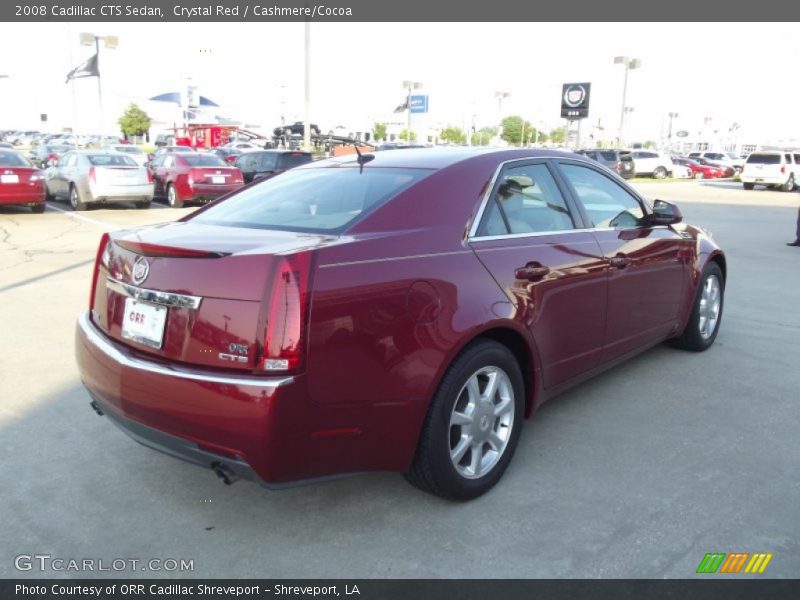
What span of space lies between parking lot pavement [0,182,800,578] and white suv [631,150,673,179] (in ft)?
131

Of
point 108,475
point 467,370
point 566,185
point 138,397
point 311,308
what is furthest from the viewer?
point 566,185

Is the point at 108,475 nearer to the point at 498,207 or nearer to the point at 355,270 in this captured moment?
the point at 355,270

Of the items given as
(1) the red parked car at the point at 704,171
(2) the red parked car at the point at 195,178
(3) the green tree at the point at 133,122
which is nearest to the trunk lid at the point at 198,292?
(2) the red parked car at the point at 195,178

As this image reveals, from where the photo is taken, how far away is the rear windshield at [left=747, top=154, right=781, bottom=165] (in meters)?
30.9

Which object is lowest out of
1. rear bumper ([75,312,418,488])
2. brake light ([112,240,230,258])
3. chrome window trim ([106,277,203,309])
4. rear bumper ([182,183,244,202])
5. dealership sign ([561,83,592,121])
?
rear bumper ([182,183,244,202])

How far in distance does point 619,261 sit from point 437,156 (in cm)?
133

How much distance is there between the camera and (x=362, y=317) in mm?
2688

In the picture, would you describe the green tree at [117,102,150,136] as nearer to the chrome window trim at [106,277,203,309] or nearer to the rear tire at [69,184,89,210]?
the rear tire at [69,184,89,210]

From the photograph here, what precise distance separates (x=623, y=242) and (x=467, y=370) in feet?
5.86

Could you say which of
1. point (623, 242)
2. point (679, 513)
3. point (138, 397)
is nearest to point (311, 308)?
point (138, 397)

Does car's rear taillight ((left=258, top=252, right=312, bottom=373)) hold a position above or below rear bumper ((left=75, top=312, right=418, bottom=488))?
above

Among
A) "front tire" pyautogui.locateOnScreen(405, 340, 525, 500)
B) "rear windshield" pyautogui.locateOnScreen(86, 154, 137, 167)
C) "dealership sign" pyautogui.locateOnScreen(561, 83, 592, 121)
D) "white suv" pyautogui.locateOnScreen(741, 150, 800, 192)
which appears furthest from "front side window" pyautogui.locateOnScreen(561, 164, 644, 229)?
"dealership sign" pyautogui.locateOnScreen(561, 83, 592, 121)

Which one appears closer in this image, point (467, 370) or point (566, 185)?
point (467, 370)

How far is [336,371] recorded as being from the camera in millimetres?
2635
